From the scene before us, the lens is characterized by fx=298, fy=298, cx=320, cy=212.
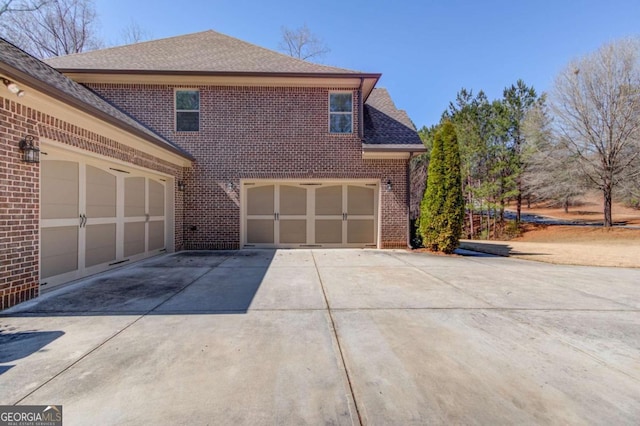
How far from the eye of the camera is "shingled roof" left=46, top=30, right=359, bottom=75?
9.23 meters

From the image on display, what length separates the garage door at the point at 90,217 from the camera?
15.9 ft

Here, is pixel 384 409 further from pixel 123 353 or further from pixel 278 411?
pixel 123 353

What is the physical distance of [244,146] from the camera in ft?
31.6

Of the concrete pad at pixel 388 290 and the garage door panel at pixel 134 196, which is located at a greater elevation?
the garage door panel at pixel 134 196

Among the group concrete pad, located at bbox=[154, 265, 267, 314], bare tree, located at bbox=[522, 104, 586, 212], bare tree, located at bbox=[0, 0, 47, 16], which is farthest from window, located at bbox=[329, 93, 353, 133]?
bare tree, located at bbox=[0, 0, 47, 16]

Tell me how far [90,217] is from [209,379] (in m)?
5.00

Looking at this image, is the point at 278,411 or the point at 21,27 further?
the point at 21,27

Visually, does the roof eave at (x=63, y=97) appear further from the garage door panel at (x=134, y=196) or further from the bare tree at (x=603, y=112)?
the bare tree at (x=603, y=112)

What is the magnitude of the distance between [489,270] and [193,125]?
9.34 m

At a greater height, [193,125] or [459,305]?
[193,125]

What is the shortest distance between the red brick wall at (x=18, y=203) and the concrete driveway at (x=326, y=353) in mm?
359

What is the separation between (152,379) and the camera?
7.79ft

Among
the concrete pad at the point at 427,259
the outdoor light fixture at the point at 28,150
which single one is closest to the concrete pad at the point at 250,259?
the concrete pad at the point at 427,259

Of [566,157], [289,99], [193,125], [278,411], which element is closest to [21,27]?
[193,125]
